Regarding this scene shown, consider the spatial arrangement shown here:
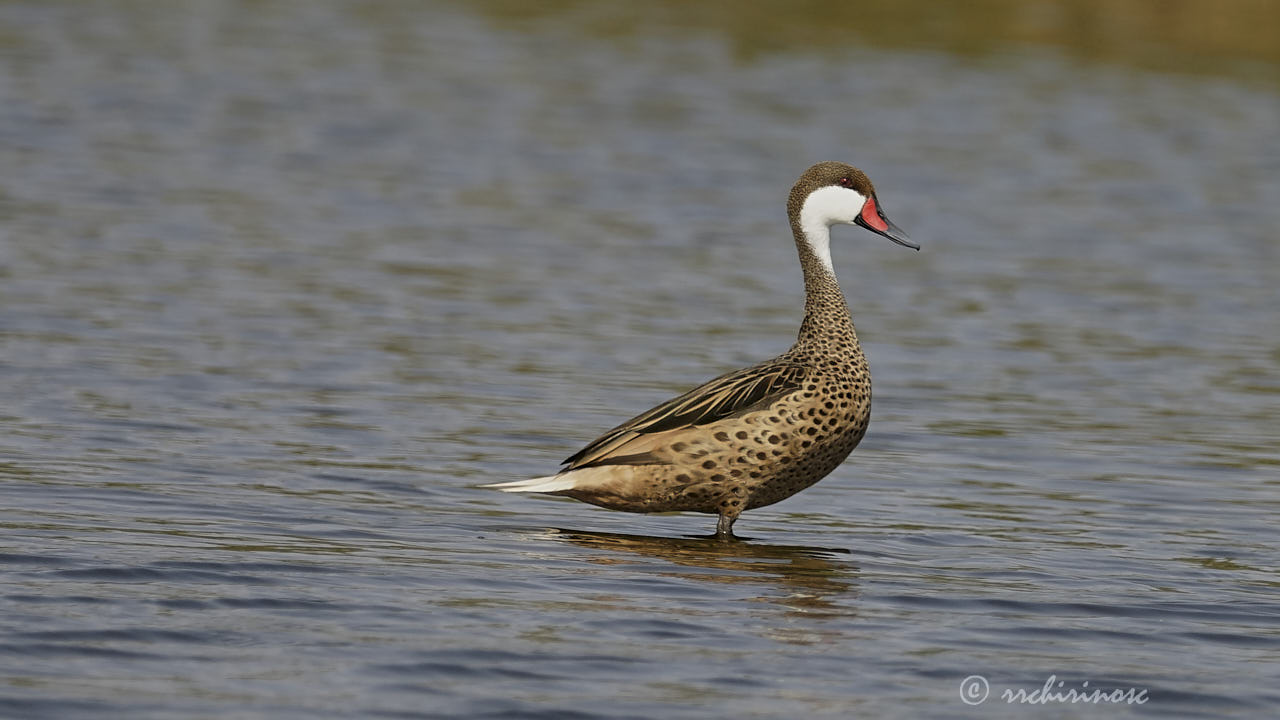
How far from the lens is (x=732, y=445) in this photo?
8234mm

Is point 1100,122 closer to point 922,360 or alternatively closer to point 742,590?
point 922,360

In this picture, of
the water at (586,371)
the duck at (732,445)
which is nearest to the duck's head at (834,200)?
the duck at (732,445)

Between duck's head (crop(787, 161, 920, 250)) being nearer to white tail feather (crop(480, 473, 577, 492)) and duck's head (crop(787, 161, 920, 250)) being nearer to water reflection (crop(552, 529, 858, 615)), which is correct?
water reflection (crop(552, 529, 858, 615))

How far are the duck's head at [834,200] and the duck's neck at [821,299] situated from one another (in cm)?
4

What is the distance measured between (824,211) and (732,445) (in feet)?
4.74

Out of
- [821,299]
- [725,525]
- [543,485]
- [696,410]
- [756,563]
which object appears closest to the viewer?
[756,563]

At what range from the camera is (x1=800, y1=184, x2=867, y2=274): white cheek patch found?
9188 millimetres

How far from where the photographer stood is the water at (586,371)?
637cm

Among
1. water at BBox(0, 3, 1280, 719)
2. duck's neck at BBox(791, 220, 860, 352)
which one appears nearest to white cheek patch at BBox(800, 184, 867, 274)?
duck's neck at BBox(791, 220, 860, 352)

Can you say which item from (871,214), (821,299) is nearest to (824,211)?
(871,214)

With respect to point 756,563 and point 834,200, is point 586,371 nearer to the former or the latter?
point 834,200

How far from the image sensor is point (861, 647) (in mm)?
6602

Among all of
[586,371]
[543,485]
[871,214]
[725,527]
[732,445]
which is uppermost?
[871,214]

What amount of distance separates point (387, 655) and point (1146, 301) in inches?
386
